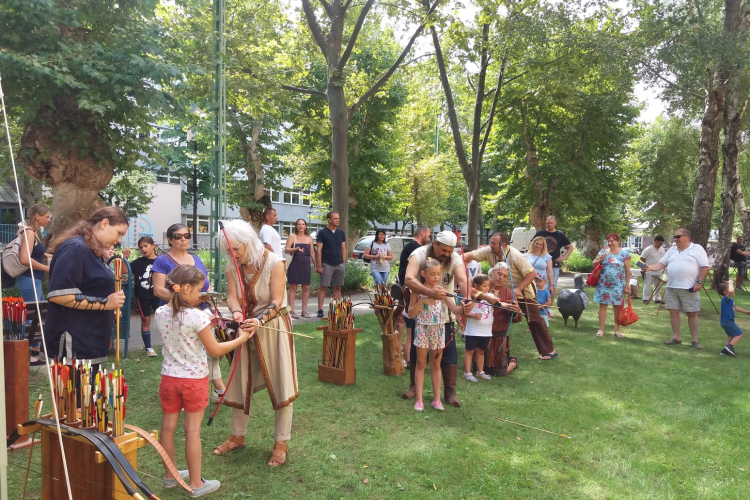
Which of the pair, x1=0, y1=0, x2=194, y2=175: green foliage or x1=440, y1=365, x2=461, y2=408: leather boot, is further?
x1=0, y1=0, x2=194, y2=175: green foliage

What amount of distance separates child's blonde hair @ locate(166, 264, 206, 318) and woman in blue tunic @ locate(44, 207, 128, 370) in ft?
2.47

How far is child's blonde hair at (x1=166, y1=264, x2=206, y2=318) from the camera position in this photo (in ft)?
10.1

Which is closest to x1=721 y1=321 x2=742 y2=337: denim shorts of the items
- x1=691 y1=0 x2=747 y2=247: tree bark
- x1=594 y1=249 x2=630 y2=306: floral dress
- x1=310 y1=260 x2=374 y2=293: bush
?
x1=594 y1=249 x2=630 y2=306: floral dress

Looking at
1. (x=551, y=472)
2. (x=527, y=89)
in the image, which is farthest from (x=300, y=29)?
(x=551, y=472)

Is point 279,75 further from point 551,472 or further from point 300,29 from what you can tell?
point 551,472

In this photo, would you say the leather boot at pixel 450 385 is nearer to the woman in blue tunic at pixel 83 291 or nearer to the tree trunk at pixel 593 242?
the woman in blue tunic at pixel 83 291

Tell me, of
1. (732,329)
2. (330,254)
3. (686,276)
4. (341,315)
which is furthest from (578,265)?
(341,315)

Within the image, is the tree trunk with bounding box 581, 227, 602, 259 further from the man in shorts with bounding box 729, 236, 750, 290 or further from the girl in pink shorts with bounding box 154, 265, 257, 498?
the girl in pink shorts with bounding box 154, 265, 257, 498

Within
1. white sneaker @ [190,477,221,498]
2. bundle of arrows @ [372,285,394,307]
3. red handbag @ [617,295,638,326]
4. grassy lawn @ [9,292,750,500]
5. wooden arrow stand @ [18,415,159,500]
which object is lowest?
grassy lawn @ [9,292,750,500]

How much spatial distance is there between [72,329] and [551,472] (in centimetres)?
365

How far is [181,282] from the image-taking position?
121 inches

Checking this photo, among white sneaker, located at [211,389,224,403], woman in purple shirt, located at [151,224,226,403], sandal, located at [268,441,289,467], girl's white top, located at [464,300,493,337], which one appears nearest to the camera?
sandal, located at [268,441,289,467]

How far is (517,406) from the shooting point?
539 centimetres

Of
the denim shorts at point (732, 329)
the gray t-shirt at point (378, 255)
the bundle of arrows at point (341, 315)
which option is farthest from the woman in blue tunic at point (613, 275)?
the bundle of arrows at point (341, 315)
